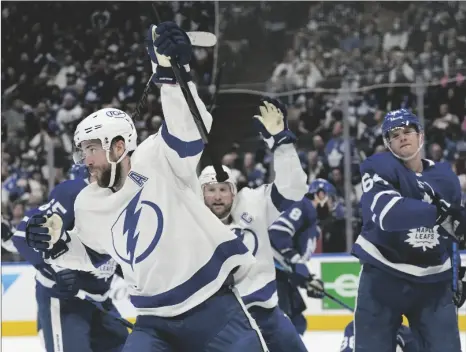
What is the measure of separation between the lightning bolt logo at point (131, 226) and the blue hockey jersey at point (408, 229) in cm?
112

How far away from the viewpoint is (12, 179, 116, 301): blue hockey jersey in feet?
11.1

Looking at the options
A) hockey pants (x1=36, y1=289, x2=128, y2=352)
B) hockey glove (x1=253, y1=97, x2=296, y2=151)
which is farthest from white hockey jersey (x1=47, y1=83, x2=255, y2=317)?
hockey pants (x1=36, y1=289, x2=128, y2=352)

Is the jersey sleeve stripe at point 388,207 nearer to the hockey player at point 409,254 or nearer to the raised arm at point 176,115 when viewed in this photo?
the hockey player at point 409,254

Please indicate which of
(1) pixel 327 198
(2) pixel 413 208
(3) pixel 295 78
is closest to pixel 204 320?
(2) pixel 413 208

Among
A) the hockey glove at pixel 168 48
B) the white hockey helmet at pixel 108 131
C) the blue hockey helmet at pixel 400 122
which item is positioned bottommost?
the white hockey helmet at pixel 108 131

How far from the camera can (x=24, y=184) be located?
25.3 ft

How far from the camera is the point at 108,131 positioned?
248 cm

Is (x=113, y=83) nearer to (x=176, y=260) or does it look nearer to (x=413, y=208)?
(x=413, y=208)

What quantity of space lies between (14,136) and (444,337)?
5.87 metres

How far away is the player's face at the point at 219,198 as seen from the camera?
3.51 metres

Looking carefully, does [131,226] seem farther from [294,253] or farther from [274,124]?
[294,253]

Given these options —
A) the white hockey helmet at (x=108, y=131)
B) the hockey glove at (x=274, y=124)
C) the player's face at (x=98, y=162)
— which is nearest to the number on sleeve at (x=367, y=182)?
the hockey glove at (x=274, y=124)

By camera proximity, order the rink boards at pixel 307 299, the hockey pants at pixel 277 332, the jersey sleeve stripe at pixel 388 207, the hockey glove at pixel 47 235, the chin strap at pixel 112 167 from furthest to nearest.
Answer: the rink boards at pixel 307 299 → the hockey pants at pixel 277 332 → the jersey sleeve stripe at pixel 388 207 → the hockey glove at pixel 47 235 → the chin strap at pixel 112 167

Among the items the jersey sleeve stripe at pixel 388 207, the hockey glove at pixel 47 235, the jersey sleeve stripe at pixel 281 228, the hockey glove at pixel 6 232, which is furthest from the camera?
the hockey glove at pixel 6 232
